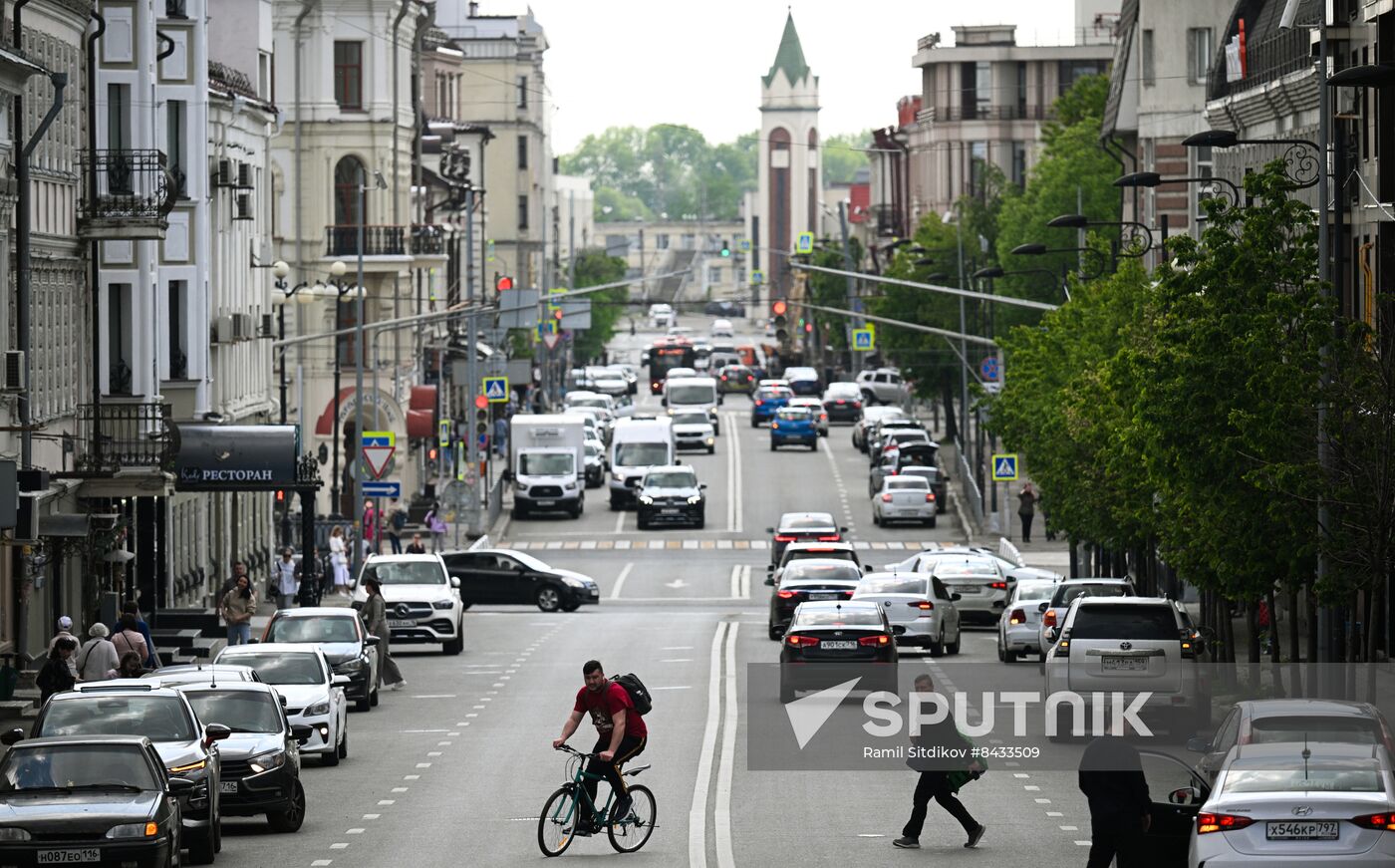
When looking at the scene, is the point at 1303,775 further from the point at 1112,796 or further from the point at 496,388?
the point at 496,388

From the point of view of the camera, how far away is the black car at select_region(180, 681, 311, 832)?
2289 centimetres

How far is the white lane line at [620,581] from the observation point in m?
61.9

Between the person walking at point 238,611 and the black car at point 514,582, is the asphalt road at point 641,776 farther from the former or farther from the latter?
the person walking at point 238,611

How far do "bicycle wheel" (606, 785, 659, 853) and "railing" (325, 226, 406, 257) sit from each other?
188ft

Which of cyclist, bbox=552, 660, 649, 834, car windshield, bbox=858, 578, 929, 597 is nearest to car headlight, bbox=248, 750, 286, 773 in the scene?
cyclist, bbox=552, 660, 649, 834

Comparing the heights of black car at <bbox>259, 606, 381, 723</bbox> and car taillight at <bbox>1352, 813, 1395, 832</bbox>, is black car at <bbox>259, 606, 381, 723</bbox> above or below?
below

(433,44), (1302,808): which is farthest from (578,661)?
(433,44)

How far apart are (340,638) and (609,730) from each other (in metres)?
14.3

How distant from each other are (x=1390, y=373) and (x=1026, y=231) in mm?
54825

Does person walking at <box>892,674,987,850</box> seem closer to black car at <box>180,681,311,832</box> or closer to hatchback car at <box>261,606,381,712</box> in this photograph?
black car at <box>180,681,311,832</box>

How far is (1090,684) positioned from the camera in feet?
98.0

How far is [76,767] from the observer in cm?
1980

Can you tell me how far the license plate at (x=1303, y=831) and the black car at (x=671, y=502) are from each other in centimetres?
5911

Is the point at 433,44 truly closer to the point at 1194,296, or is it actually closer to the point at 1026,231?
the point at 1026,231
